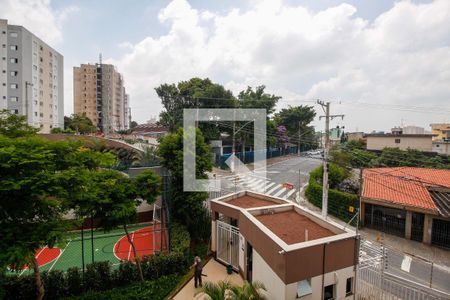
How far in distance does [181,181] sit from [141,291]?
259 inches

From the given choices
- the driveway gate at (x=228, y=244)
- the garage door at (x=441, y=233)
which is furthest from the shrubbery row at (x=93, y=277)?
the garage door at (x=441, y=233)

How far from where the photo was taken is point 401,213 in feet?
60.4

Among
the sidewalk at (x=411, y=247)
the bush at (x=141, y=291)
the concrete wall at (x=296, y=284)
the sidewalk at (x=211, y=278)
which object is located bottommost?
the sidewalk at (x=411, y=247)

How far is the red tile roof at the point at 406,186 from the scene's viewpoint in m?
17.9

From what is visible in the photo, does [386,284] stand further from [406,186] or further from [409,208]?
[406,186]

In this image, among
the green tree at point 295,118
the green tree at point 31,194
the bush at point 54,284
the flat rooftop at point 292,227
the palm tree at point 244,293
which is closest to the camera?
the green tree at point 31,194

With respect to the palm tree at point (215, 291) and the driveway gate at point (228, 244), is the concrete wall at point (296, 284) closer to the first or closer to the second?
the palm tree at point (215, 291)

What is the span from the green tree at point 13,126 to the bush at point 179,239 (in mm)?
7703

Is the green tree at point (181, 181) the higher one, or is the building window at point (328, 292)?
the green tree at point (181, 181)

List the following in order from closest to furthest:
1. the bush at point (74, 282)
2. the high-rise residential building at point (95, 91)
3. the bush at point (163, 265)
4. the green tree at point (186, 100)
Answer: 1. the bush at point (74, 282)
2. the bush at point (163, 265)
3. the green tree at point (186, 100)
4. the high-rise residential building at point (95, 91)

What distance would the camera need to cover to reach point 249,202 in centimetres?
1449

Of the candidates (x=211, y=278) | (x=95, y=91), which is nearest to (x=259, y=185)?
(x=211, y=278)

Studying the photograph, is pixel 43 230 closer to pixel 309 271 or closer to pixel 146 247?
pixel 309 271

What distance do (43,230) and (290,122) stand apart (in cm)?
5235
